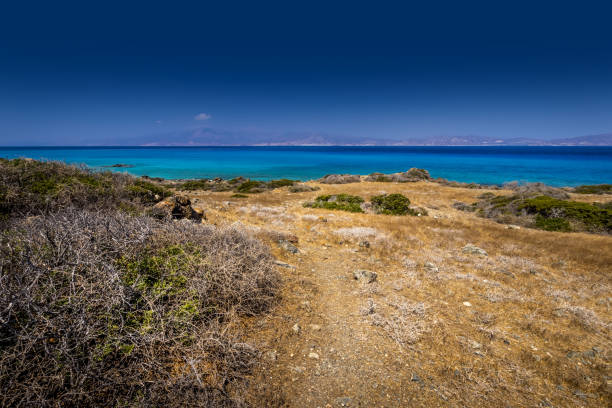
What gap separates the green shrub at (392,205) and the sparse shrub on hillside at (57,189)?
1466 cm

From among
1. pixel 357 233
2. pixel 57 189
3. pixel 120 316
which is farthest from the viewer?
pixel 357 233

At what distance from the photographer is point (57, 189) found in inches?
289

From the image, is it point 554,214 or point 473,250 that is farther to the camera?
point 554,214

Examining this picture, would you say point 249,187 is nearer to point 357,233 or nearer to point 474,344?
point 357,233

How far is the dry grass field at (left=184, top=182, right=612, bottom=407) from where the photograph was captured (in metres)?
3.96

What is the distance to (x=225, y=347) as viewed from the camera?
3936 mm

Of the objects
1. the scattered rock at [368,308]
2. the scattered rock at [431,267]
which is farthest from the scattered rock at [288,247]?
the scattered rock at [431,267]

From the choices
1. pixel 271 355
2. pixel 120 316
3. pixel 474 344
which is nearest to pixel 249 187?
pixel 271 355

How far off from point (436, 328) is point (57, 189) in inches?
433

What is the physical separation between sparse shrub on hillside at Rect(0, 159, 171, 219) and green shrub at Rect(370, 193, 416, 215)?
14.7 meters

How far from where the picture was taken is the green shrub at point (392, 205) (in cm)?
1767

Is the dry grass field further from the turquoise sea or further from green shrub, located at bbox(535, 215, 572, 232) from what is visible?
the turquoise sea

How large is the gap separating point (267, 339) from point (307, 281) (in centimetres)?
262

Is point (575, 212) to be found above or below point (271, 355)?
above
